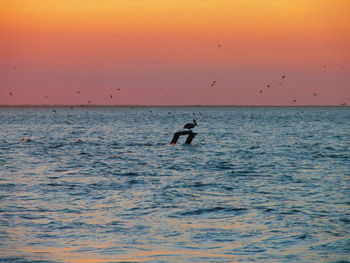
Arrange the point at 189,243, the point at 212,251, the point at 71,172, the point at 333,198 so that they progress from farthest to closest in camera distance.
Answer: the point at 71,172, the point at 333,198, the point at 189,243, the point at 212,251

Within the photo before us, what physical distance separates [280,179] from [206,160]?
11717mm

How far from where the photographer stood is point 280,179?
27109 millimetres

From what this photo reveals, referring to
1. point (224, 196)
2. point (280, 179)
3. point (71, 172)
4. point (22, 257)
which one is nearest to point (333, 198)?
point (224, 196)

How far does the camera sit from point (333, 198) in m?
20.9

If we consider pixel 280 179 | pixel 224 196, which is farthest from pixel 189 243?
pixel 280 179

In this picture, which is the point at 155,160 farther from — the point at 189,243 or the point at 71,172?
the point at 189,243

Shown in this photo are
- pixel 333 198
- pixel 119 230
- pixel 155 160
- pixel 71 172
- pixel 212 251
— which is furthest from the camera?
pixel 155 160

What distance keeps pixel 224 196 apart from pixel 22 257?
10494 millimetres

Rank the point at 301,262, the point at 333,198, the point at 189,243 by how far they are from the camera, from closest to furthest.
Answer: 1. the point at 301,262
2. the point at 189,243
3. the point at 333,198

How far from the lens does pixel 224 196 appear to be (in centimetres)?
2152

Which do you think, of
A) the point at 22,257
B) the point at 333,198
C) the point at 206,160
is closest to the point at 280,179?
the point at 333,198

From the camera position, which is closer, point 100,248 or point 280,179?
point 100,248

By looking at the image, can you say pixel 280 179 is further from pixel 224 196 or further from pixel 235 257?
pixel 235 257

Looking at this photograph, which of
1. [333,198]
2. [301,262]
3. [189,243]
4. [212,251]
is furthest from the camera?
[333,198]
